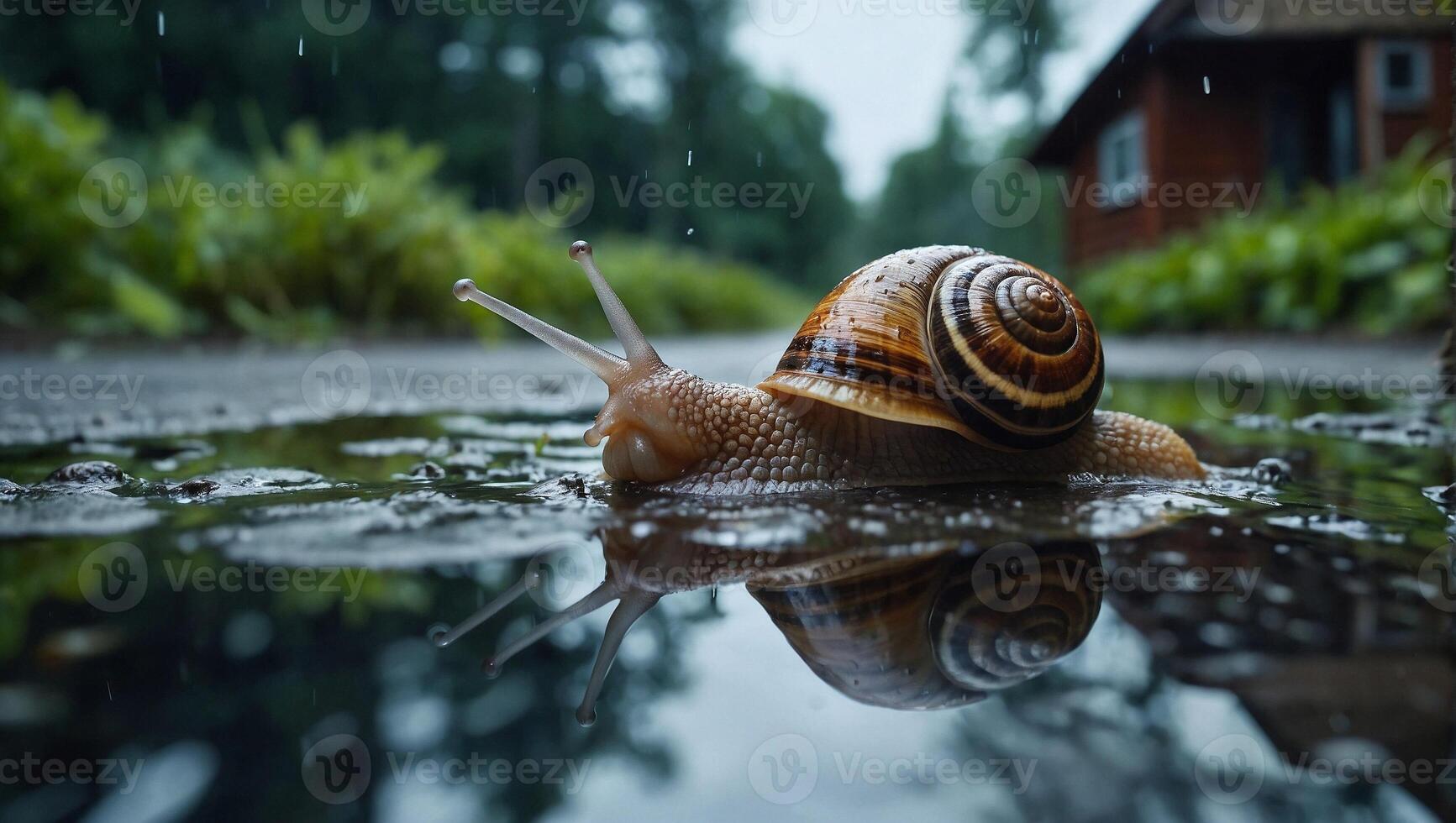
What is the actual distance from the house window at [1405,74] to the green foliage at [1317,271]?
13.2 feet

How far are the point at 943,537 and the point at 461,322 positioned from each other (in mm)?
Answer: 8019

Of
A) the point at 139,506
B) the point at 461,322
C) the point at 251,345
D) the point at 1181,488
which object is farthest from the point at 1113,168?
the point at 139,506

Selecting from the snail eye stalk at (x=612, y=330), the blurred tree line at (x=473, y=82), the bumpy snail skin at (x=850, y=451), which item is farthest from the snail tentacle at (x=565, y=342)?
the blurred tree line at (x=473, y=82)

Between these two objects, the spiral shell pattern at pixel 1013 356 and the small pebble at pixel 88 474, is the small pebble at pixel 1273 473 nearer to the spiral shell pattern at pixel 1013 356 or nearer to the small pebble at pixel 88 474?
the spiral shell pattern at pixel 1013 356

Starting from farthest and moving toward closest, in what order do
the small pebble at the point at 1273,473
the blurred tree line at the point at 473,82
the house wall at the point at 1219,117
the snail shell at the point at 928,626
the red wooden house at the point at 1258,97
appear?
the blurred tree line at the point at 473,82 < the house wall at the point at 1219,117 < the red wooden house at the point at 1258,97 < the small pebble at the point at 1273,473 < the snail shell at the point at 928,626

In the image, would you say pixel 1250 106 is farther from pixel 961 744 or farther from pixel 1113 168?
pixel 961 744

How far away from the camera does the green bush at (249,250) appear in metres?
6.11

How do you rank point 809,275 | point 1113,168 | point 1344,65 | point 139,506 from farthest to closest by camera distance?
1. point 809,275
2. point 1113,168
3. point 1344,65
4. point 139,506

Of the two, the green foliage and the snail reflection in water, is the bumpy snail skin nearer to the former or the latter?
the snail reflection in water

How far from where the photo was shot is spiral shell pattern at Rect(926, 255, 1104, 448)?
6.65ft

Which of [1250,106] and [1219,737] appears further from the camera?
[1250,106]

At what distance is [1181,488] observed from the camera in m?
1.95

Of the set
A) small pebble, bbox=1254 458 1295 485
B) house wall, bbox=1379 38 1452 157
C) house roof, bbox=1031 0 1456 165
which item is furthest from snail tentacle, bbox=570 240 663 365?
house wall, bbox=1379 38 1452 157

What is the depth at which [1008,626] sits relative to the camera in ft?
3.36
